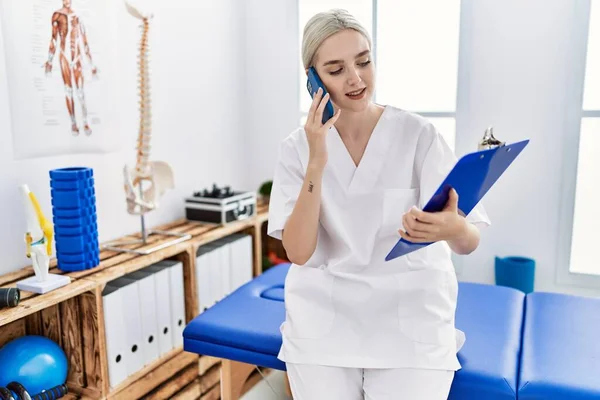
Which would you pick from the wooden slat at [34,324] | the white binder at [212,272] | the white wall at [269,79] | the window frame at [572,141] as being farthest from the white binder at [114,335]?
the window frame at [572,141]

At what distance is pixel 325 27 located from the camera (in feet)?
4.39

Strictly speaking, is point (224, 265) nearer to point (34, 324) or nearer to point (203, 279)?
point (203, 279)

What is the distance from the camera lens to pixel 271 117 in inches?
123

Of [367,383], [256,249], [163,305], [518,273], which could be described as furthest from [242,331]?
[518,273]

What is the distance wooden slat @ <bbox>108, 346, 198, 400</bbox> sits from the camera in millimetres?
1945

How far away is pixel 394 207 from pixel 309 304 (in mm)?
334

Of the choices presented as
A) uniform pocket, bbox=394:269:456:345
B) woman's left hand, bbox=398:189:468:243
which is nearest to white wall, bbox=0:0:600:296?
uniform pocket, bbox=394:269:456:345

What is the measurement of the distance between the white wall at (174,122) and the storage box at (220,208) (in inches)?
4.5

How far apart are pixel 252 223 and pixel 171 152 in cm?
51

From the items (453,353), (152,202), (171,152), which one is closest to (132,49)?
(171,152)

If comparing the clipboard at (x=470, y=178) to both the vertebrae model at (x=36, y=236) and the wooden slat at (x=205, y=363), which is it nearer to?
the vertebrae model at (x=36, y=236)

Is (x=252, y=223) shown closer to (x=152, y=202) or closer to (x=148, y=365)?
(x=152, y=202)

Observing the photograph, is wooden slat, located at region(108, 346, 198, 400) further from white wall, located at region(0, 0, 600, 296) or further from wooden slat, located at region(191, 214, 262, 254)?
white wall, located at region(0, 0, 600, 296)

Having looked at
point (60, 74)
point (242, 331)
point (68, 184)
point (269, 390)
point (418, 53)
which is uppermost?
point (418, 53)
